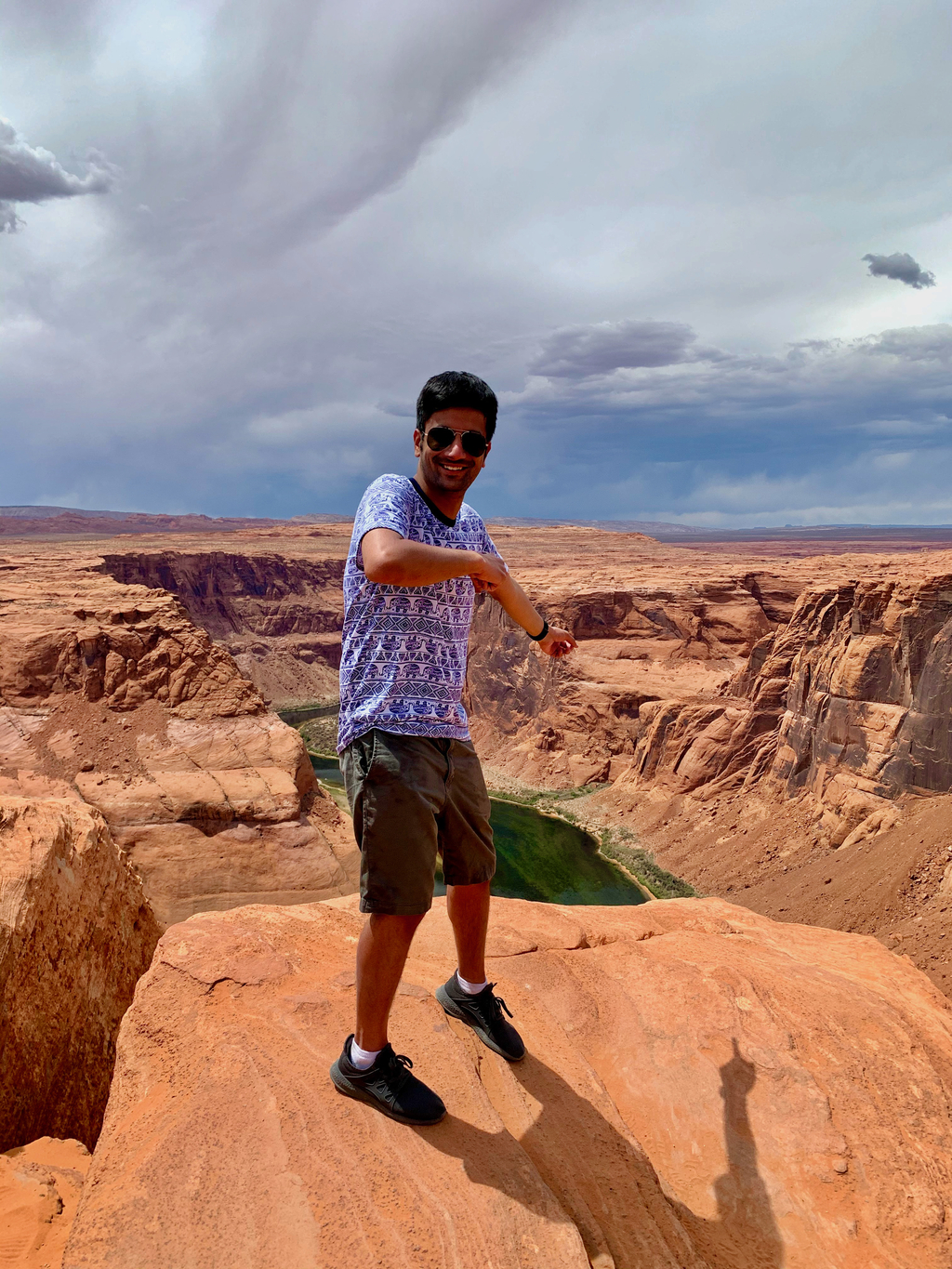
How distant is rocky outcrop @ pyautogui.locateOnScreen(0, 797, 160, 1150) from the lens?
481 centimetres

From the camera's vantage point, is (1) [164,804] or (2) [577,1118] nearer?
(2) [577,1118]

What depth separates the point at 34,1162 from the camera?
4.03m

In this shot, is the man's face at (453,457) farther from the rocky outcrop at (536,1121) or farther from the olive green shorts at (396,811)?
the rocky outcrop at (536,1121)

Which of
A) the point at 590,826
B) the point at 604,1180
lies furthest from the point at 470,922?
the point at 590,826

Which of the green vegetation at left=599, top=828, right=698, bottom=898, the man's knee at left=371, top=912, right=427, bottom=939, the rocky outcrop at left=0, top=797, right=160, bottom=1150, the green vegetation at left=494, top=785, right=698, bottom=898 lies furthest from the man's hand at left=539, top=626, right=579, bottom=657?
the green vegetation at left=599, top=828, right=698, bottom=898

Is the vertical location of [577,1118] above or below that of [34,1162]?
above

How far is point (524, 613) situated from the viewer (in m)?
3.76

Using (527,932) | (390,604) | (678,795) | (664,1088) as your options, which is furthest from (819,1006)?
(678,795)

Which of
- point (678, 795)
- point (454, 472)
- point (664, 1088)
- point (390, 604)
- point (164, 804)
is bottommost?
point (678, 795)

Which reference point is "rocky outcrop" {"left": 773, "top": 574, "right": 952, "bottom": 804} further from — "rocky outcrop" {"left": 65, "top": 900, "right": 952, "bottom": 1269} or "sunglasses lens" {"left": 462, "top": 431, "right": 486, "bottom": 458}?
"sunglasses lens" {"left": 462, "top": 431, "right": 486, "bottom": 458}

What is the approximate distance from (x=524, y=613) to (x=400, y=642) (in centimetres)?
68

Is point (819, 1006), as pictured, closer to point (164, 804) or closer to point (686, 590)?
point (164, 804)

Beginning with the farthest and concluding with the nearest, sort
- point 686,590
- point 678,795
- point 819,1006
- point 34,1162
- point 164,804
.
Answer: point 686,590, point 678,795, point 164,804, point 819,1006, point 34,1162

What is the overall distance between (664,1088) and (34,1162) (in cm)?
339
